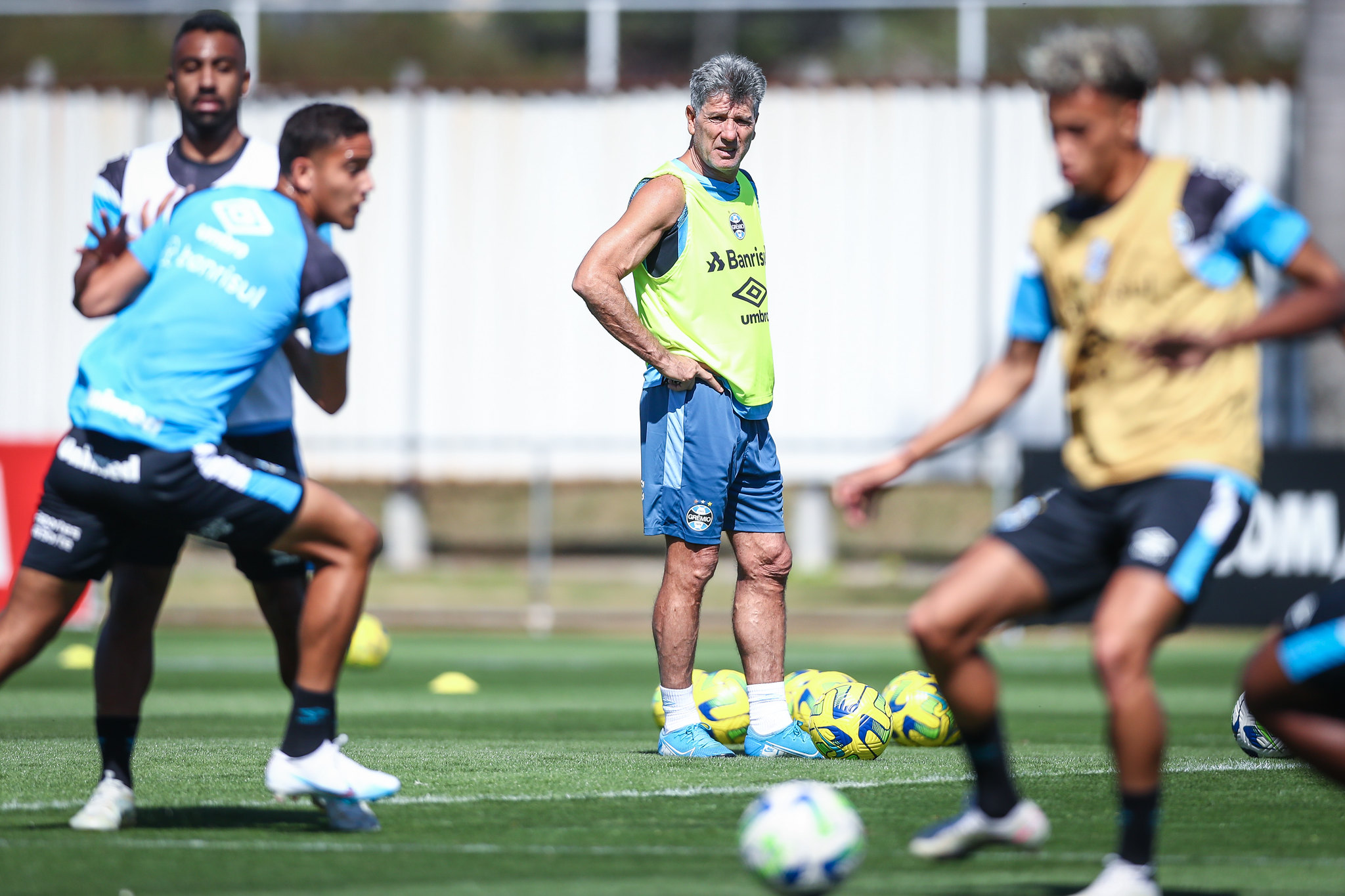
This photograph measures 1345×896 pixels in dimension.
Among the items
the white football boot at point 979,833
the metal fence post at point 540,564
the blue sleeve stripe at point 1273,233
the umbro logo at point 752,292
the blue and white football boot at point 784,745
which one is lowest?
the metal fence post at point 540,564

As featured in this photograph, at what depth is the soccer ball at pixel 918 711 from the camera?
794cm

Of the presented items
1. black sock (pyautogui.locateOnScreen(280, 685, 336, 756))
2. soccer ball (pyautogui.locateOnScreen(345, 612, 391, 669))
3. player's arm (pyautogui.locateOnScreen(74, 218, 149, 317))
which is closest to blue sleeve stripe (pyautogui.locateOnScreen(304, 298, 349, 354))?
player's arm (pyautogui.locateOnScreen(74, 218, 149, 317))

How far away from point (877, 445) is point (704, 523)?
39.6 feet

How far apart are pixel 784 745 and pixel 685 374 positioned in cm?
160

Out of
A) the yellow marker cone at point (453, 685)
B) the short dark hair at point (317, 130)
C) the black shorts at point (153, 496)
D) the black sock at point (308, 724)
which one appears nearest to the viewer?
the black shorts at point (153, 496)

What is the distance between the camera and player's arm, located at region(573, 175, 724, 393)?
7.48 meters

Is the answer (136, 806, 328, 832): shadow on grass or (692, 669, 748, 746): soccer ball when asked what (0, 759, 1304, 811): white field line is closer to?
(136, 806, 328, 832): shadow on grass

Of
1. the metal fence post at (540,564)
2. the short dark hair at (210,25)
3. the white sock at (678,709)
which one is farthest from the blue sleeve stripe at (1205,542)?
the metal fence post at (540,564)

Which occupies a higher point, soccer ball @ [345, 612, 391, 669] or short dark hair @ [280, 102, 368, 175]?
short dark hair @ [280, 102, 368, 175]

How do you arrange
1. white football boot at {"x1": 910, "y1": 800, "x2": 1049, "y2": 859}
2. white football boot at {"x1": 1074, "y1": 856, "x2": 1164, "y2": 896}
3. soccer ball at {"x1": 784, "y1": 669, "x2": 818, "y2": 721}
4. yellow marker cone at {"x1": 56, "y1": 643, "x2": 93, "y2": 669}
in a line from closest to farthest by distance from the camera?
white football boot at {"x1": 1074, "y1": 856, "x2": 1164, "y2": 896} < white football boot at {"x1": 910, "y1": 800, "x2": 1049, "y2": 859} < soccer ball at {"x1": 784, "y1": 669, "x2": 818, "y2": 721} < yellow marker cone at {"x1": 56, "y1": 643, "x2": 93, "y2": 669}

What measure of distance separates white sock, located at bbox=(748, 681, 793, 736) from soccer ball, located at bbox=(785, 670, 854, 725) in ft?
0.35

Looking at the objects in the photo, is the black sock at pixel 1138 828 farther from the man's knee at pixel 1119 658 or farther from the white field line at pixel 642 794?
the white field line at pixel 642 794

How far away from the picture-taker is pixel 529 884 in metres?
4.75

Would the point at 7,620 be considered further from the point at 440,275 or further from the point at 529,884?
the point at 440,275
